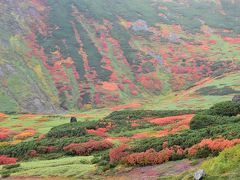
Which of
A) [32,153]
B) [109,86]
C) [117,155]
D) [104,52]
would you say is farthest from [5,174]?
[104,52]

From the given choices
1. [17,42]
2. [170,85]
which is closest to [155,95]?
[170,85]

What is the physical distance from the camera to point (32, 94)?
9525 centimetres

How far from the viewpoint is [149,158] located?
914 inches

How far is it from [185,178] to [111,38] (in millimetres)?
124637

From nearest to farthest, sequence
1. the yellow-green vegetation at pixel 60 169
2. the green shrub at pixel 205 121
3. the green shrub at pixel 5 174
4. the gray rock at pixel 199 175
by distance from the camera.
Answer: the gray rock at pixel 199 175, the yellow-green vegetation at pixel 60 169, the green shrub at pixel 5 174, the green shrub at pixel 205 121

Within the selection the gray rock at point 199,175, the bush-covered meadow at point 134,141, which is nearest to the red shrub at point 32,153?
the bush-covered meadow at point 134,141

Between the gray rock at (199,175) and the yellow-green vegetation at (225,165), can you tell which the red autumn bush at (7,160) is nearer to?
the yellow-green vegetation at (225,165)

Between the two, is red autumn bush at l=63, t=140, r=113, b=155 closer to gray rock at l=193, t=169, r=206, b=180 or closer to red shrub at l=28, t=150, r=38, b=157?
red shrub at l=28, t=150, r=38, b=157

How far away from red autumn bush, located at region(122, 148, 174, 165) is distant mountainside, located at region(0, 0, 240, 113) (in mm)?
54311

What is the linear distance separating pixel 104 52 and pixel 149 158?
357 ft

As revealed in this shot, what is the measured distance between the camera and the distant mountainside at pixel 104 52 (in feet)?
335

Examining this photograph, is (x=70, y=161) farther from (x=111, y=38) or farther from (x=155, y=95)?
(x=111, y=38)

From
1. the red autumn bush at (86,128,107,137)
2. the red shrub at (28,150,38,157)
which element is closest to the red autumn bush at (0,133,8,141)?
the red autumn bush at (86,128,107,137)

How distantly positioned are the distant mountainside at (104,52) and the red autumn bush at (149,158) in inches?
2138
